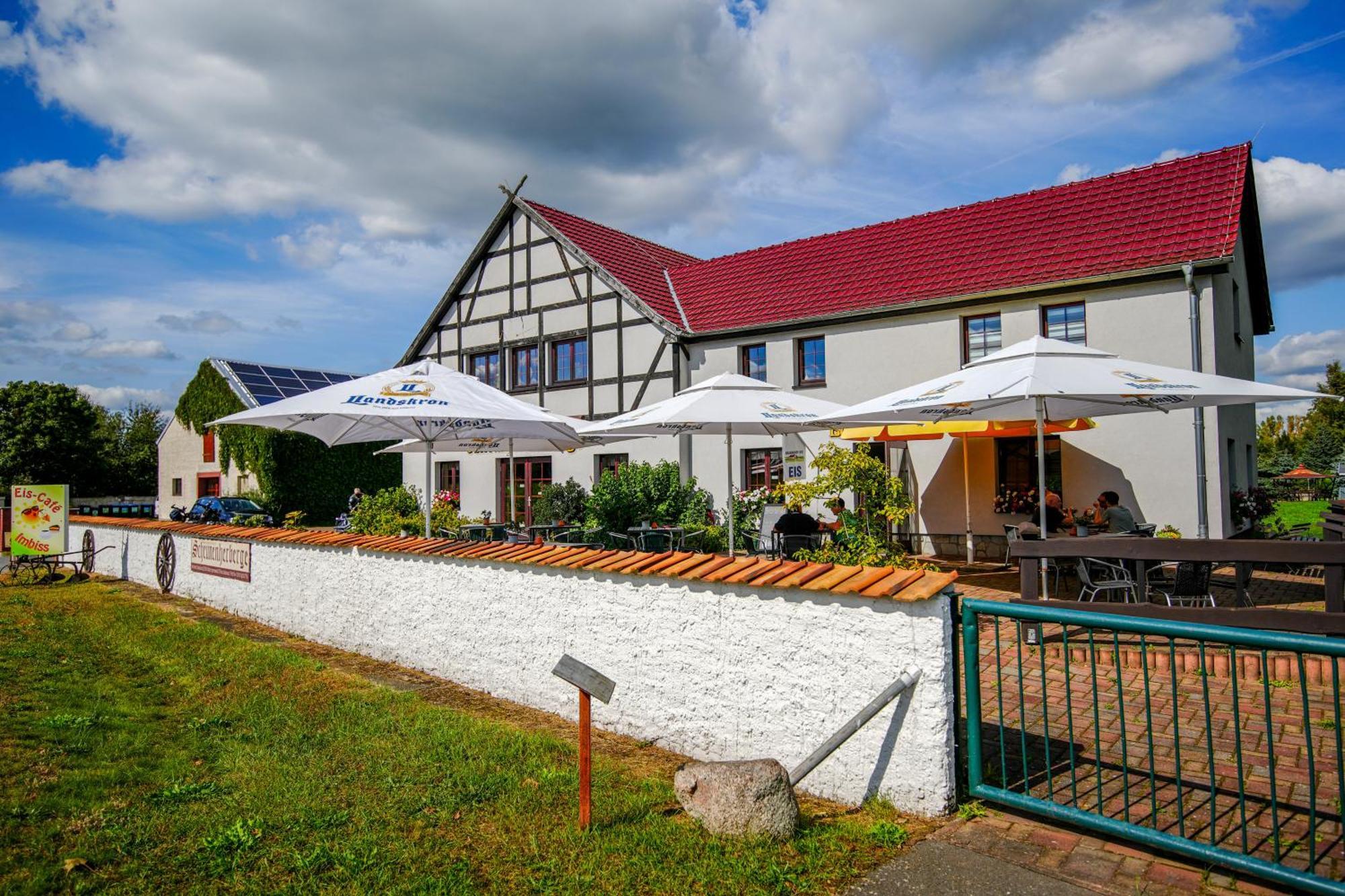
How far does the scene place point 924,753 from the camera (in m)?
4.06

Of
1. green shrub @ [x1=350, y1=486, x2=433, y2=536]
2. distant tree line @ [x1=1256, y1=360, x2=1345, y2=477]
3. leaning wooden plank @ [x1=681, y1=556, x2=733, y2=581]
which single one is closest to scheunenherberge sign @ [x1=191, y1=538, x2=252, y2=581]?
green shrub @ [x1=350, y1=486, x2=433, y2=536]

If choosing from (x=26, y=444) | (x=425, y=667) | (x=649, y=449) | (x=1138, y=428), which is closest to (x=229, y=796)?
(x=425, y=667)

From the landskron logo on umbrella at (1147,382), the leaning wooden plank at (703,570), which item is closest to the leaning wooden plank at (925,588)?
the leaning wooden plank at (703,570)

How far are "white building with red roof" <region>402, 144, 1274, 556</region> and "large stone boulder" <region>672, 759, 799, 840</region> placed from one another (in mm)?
11868

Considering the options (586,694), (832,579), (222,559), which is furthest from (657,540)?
(586,694)

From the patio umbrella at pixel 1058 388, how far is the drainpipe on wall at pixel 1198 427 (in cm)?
447

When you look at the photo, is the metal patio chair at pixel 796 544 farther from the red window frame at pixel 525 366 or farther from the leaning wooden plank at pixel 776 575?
the red window frame at pixel 525 366

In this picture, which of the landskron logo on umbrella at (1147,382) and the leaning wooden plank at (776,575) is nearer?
the leaning wooden plank at (776,575)

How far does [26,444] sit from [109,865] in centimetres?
4641

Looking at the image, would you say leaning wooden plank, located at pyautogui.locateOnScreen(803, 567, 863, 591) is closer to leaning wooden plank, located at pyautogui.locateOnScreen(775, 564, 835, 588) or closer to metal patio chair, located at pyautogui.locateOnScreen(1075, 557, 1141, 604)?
leaning wooden plank, located at pyautogui.locateOnScreen(775, 564, 835, 588)

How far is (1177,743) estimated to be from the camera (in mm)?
3305

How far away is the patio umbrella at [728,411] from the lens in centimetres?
952

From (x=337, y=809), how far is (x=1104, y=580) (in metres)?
6.96

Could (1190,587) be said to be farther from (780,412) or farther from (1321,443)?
(1321,443)
